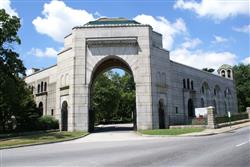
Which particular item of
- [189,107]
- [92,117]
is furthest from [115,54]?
[189,107]

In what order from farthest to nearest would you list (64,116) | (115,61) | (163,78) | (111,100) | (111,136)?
(111,100)
(115,61)
(163,78)
(64,116)
(111,136)

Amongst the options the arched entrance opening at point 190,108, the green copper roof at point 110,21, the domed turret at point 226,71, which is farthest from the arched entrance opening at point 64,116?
the domed turret at point 226,71

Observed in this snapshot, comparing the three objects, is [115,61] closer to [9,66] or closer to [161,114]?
[161,114]

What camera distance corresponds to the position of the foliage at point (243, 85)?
9107cm

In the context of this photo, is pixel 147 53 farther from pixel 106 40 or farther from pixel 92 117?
pixel 92 117

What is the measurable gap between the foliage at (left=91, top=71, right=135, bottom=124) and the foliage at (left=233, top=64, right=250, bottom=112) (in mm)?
33911

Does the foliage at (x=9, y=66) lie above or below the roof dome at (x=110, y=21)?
Result: below

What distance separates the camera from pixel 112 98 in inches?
2776

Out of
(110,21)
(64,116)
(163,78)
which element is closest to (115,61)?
(110,21)

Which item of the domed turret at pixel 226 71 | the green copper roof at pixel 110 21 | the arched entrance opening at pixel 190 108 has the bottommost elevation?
the arched entrance opening at pixel 190 108

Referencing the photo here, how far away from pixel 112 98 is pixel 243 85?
4746 centimetres

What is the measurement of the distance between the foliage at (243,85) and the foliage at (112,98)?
111ft

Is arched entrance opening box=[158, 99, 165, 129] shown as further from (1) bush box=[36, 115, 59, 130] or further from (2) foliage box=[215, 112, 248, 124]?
(1) bush box=[36, 115, 59, 130]

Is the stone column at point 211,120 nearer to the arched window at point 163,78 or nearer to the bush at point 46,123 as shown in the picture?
the arched window at point 163,78
